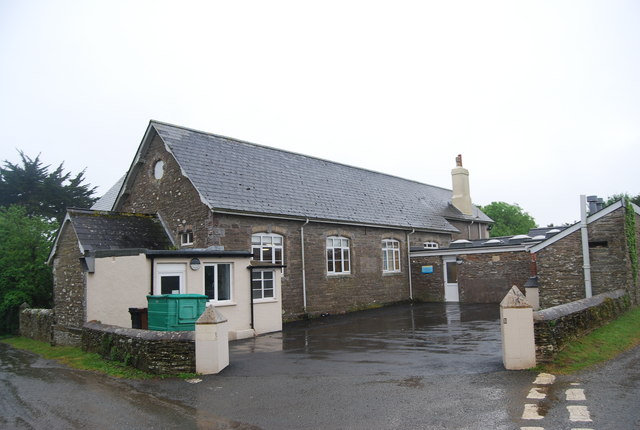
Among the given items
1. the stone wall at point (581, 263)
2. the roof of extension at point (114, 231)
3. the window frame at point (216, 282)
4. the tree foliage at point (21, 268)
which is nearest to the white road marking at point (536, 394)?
the window frame at point (216, 282)

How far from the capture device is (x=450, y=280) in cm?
2539

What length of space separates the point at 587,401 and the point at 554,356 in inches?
89.6

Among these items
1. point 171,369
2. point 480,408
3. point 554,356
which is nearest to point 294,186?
point 171,369

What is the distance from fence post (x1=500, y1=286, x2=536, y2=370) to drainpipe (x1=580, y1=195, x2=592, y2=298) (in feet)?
28.8

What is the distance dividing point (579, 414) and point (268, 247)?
13571 mm

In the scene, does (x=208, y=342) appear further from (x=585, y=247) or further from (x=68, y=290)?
(x=585, y=247)

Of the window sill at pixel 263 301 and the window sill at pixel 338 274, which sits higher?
the window sill at pixel 338 274

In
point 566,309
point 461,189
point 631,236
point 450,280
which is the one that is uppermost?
point 461,189

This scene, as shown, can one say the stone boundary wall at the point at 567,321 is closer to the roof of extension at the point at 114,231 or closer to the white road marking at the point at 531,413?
the white road marking at the point at 531,413

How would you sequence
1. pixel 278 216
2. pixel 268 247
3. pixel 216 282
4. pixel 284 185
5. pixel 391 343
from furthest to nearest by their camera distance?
pixel 284 185
pixel 278 216
pixel 268 247
pixel 216 282
pixel 391 343

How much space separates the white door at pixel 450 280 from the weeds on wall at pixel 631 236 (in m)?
9.23

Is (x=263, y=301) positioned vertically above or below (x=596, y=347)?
above

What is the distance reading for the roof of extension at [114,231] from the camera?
15.9 m

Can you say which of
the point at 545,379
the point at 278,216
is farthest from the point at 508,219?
the point at 545,379
